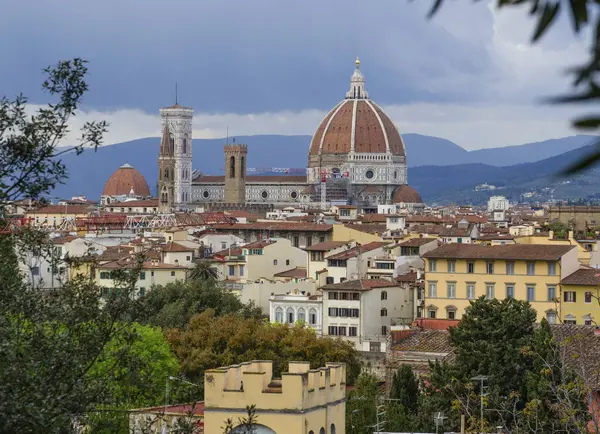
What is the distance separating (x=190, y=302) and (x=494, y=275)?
440 inches

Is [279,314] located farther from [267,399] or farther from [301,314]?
[267,399]

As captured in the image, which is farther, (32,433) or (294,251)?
(294,251)

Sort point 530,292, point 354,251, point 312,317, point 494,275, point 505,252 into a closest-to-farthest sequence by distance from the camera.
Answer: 1. point 530,292
2. point 494,275
3. point 505,252
4. point 312,317
5. point 354,251

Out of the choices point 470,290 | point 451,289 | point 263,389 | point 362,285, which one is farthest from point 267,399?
point 451,289

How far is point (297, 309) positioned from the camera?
60.0 metres

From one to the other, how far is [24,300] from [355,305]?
142 ft

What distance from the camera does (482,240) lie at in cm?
7650

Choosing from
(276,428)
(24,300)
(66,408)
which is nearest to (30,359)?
(66,408)

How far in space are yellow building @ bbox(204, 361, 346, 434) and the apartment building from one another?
38352mm

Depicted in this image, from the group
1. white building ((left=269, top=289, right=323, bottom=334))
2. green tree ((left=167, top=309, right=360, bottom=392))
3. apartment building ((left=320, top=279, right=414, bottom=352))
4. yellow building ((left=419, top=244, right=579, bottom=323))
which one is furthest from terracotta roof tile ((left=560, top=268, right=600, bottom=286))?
green tree ((left=167, top=309, right=360, bottom=392))

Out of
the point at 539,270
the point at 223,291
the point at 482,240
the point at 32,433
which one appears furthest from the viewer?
the point at 482,240

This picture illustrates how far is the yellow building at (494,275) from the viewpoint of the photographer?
56.6 metres

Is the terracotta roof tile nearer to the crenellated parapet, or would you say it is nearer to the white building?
the white building

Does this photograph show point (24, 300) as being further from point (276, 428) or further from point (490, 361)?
point (490, 361)
